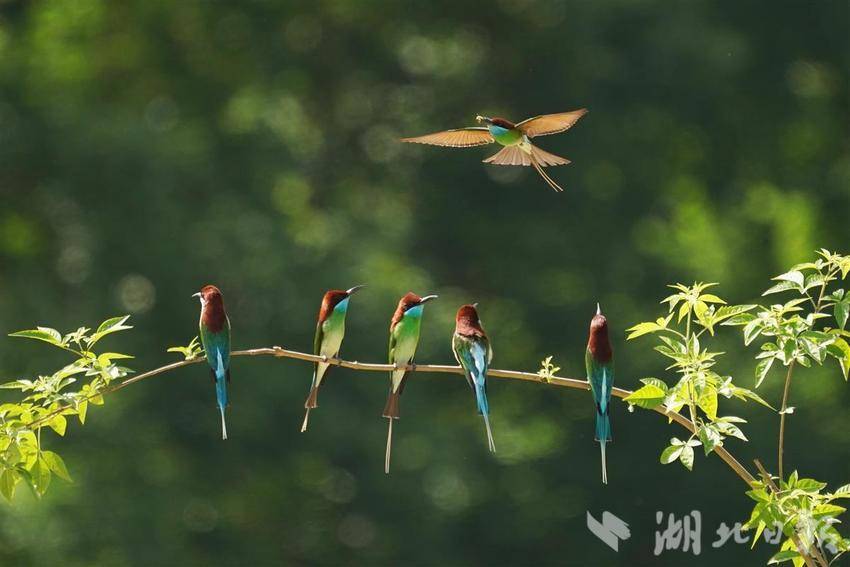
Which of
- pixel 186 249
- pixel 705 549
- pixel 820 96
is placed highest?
pixel 820 96

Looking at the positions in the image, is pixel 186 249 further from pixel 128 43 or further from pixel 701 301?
pixel 701 301

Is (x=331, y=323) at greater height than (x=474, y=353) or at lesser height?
greater

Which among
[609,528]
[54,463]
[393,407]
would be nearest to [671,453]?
[393,407]

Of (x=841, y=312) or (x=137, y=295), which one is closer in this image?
(x=841, y=312)

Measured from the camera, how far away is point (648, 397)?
222 cm

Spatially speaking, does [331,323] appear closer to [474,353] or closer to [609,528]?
[474,353]

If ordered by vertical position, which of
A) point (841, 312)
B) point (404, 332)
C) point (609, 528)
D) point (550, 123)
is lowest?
point (841, 312)

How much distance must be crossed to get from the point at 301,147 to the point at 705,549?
162 inches

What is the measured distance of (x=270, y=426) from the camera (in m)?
9.43

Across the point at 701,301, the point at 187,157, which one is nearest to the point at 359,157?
the point at 187,157

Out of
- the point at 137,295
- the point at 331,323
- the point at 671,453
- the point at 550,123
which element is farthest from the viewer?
the point at 137,295

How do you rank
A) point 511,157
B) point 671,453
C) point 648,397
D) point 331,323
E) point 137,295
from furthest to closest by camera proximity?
point 137,295, point 331,323, point 511,157, point 671,453, point 648,397

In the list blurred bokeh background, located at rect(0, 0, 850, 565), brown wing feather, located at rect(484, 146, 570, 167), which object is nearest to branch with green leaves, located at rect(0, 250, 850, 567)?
brown wing feather, located at rect(484, 146, 570, 167)

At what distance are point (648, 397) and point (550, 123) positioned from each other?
62cm
